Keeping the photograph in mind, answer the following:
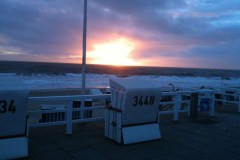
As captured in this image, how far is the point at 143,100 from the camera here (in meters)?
6.38

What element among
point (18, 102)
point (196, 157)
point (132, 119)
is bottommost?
point (196, 157)

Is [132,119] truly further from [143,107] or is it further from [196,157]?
[196,157]

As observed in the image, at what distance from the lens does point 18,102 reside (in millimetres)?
5109

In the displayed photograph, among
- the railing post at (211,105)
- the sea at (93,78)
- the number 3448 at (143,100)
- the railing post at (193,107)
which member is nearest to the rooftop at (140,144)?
the railing post at (193,107)

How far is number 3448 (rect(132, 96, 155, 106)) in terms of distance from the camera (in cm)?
623

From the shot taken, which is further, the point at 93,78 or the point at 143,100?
the point at 93,78

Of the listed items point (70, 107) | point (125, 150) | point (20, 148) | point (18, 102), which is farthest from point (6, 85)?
point (125, 150)

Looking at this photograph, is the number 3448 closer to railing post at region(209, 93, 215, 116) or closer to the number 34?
the number 34

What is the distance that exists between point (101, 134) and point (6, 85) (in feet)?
8.33

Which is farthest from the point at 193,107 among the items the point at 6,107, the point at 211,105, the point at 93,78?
the point at 93,78

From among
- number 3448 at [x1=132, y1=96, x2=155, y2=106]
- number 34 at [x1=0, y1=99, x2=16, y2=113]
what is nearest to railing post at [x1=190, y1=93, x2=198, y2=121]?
number 3448 at [x1=132, y1=96, x2=155, y2=106]

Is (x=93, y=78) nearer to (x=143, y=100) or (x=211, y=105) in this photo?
(x=211, y=105)

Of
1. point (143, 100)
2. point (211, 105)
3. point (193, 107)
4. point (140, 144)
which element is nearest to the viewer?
point (140, 144)

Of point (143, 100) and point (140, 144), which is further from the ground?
point (143, 100)
